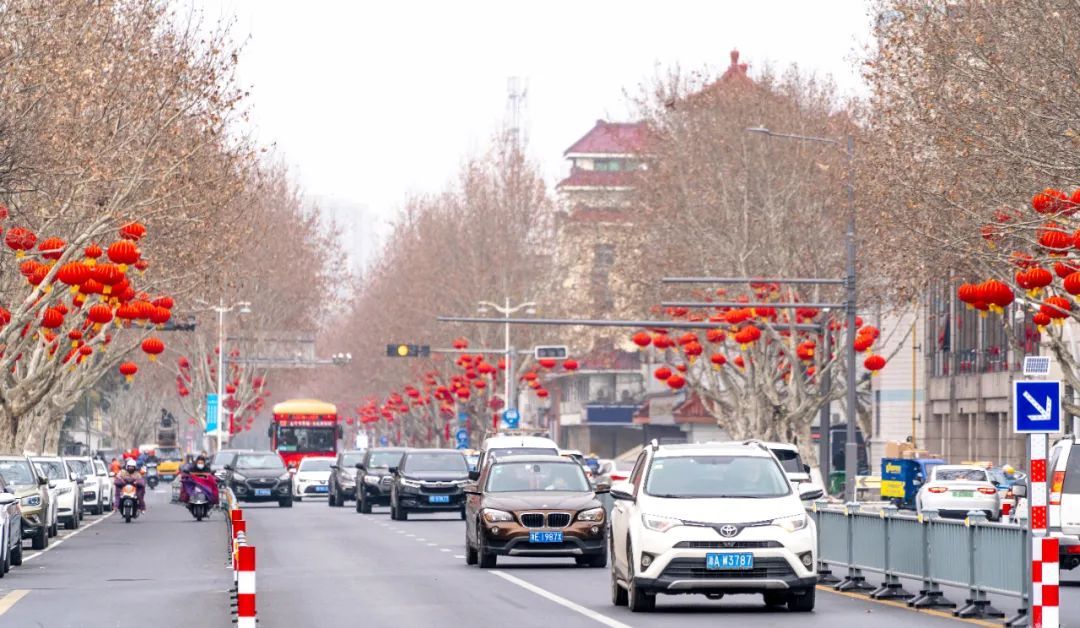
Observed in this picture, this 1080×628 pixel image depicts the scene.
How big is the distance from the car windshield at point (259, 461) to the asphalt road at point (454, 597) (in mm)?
22988

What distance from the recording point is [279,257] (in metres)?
93.5

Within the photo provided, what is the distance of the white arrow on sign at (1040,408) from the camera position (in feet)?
64.0

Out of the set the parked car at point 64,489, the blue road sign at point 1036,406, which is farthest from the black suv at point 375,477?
the blue road sign at point 1036,406

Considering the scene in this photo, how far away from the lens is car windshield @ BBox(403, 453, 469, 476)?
49062 millimetres

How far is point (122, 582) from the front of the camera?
26.9 m

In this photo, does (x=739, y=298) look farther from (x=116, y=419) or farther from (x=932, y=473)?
(x=116, y=419)

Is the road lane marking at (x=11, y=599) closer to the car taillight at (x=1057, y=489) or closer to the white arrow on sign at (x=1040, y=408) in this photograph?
the white arrow on sign at (x=1040, y=408)

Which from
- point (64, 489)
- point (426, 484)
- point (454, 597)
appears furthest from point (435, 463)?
point (454, 597)

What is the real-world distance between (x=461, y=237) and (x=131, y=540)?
55.1 m

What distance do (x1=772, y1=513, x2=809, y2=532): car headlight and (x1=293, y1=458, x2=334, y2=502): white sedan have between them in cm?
5174

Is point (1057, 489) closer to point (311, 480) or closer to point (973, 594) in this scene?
point (973, 594)

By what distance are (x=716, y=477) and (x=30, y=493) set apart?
1619 centimetres

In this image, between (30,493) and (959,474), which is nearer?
(30,493)

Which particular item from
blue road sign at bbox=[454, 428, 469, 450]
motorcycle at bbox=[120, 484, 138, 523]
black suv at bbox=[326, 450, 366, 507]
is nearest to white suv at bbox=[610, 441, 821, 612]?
motorcycle at bbox=[120, 484, 138, 523]
